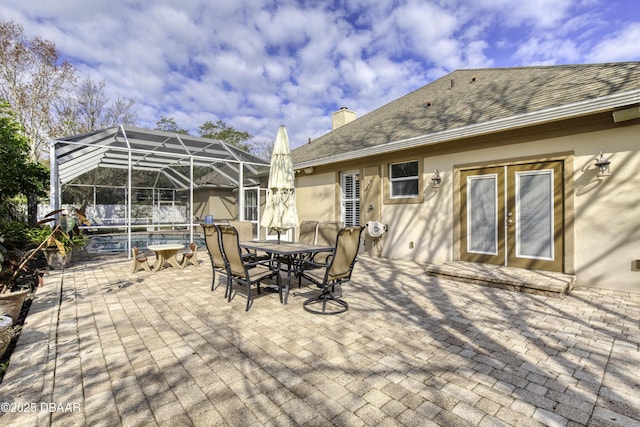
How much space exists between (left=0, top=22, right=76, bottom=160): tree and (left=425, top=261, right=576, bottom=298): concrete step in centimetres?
1765

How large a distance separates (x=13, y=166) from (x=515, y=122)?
1033cm

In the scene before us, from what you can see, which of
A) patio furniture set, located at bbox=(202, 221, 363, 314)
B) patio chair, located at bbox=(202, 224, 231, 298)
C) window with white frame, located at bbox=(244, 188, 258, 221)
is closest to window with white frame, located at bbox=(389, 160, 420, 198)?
patio furniture set, located at bbox=(202, 221, 363, 314)

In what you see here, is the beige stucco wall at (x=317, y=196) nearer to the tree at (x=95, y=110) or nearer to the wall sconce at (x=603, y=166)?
the wall sconce at (x=603, y=166)

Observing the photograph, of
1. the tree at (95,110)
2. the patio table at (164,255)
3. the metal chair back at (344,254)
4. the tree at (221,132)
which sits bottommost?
the patio table at (164,255)

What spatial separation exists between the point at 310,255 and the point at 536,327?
3.16 metres

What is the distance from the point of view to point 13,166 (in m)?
6.80

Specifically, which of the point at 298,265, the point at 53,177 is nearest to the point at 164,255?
the point at 53,177

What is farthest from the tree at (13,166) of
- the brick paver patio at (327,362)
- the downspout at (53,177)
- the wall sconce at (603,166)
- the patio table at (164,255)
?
the wall sconce at (603,166)

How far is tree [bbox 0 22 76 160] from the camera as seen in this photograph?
13.9 m

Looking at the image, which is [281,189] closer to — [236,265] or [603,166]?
[236,265]

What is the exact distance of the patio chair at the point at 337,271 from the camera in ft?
12.9

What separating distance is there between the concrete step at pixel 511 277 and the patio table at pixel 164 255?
18.0 feet

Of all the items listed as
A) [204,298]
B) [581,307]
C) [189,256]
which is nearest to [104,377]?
[204,298]

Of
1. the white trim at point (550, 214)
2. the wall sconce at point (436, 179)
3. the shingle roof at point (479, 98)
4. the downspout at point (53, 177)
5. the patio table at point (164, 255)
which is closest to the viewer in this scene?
the shingle roof at point (479, 98)
